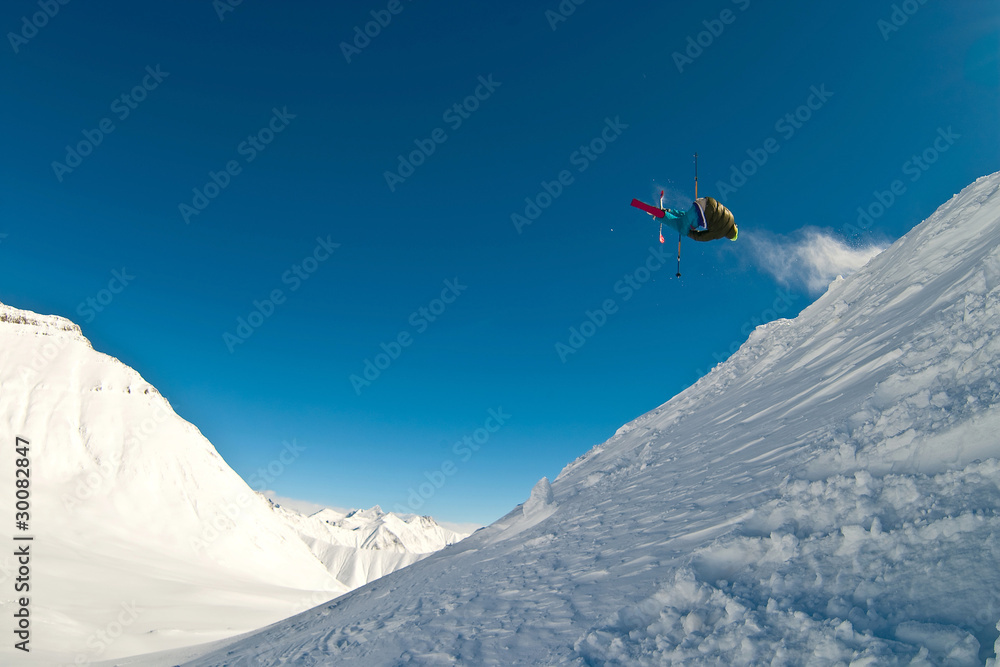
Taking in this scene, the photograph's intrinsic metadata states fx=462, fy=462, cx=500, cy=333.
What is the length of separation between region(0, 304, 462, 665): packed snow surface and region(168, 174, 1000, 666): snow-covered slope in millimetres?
38846

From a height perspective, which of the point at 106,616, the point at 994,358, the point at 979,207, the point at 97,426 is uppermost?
the point at 97,426

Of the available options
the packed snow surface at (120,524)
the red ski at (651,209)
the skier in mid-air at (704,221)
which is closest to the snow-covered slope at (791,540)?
the skier in mid-air at (704,221)

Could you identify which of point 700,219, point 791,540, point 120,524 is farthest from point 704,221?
point 120,524

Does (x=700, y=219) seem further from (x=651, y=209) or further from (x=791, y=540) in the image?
(x=791, y=540)

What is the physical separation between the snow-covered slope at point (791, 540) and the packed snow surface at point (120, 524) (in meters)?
38.8

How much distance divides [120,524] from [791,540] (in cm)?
13098

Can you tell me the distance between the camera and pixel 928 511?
5.51 meters

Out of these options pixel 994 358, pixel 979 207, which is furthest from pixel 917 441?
pixel 979 207

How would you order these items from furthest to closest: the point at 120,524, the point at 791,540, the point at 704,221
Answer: the point at 120,524 < the point at 704,221 < the point at 791,540

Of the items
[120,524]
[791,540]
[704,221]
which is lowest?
[791,540]

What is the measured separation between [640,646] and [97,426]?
16102 centimetres

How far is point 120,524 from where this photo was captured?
98500mm

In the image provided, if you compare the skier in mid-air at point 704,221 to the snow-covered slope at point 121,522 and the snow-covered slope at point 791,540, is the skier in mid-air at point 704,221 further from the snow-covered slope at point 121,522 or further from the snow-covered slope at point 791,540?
the snow-covered slope at point 121,522

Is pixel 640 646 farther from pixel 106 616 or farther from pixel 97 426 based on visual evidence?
pixel 97 426
